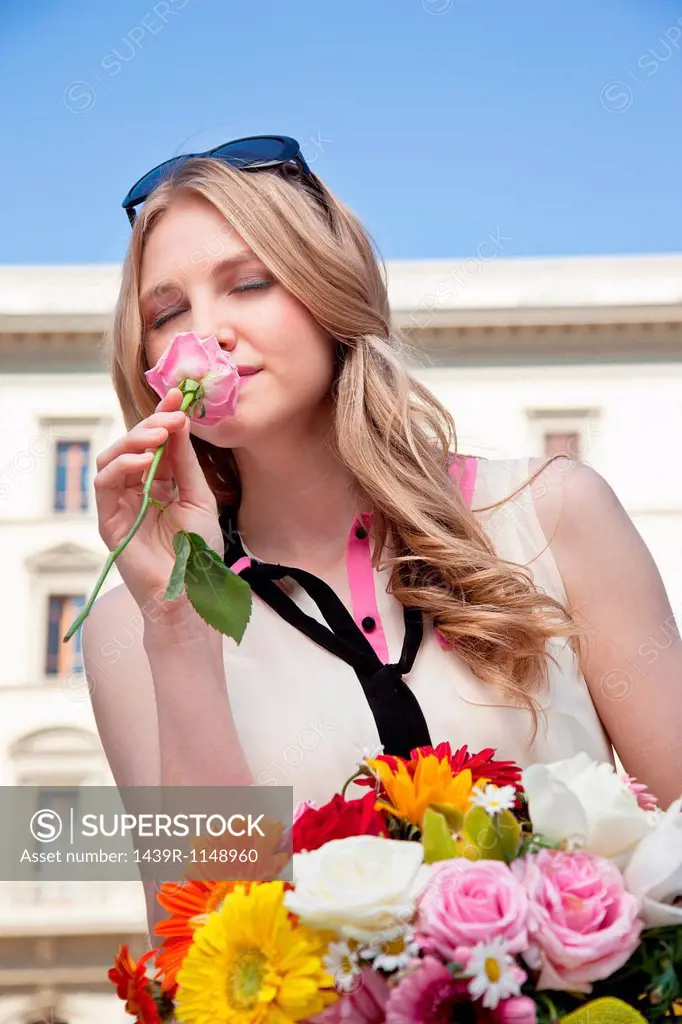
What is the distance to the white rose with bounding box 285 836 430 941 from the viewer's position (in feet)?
2.98

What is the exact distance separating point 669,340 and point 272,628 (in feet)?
76.0

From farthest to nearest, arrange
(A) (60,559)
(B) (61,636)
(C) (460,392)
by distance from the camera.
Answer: (C) (460,392) < (A) (60,559) < (B) (61,636)

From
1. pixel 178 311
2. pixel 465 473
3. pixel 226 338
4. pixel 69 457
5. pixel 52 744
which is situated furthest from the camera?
pixel 69 457

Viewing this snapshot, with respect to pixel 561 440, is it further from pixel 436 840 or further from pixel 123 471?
pixel 436 840

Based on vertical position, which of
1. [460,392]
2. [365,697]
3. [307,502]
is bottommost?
[365,697]

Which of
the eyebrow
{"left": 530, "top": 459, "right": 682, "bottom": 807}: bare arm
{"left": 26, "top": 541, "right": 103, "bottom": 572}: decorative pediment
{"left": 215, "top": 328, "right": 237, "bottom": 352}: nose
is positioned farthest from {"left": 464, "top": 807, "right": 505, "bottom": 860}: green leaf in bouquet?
{"left": 26, "top": 541, "right": 103, "bottom": 572}: decorative pediment

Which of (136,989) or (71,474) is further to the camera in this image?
(71,474)

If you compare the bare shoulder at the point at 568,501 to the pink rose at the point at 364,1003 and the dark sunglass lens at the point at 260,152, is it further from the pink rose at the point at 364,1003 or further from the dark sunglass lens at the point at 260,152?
the pink rose at the point at 364,1003

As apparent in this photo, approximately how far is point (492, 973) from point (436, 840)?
0.13 m

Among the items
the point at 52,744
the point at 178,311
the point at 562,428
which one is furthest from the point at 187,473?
the point at 562,428

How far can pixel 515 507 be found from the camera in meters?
2.00

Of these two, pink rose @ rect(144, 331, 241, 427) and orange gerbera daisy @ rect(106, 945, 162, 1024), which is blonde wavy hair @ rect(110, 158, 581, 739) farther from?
orange gerbera daisy @ rect(106, 945, 162, 1024)

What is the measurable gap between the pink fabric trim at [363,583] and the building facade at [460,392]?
20.2 metres

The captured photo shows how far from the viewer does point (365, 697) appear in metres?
1.79
